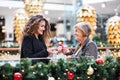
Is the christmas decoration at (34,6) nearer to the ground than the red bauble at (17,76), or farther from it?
farther from it

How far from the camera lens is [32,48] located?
3467 millimetres

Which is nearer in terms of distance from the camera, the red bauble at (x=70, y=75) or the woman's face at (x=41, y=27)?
the red bauble at (x=70, y=75)

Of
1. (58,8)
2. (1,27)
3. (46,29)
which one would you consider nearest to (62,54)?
(46,29)

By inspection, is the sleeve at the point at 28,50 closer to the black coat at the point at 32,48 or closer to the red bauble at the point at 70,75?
the black coat at the point at 32,48

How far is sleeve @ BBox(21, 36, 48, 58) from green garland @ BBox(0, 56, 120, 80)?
0.37 meters

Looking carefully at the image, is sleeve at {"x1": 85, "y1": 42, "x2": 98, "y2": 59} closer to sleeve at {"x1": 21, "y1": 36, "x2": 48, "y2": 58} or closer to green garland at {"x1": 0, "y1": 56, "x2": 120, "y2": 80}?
green garland at {"x1": 0, "y1": 56, "x2": 120, "y2": 80}

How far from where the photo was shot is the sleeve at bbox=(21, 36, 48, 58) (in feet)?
11.1

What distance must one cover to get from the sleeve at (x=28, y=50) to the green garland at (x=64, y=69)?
0.37m

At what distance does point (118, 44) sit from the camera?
8.77m

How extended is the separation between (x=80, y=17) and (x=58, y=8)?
11711mm

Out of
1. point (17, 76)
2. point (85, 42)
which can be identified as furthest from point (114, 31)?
point (17, 76)

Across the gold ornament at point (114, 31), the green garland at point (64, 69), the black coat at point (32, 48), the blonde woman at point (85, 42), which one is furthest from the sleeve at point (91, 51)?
the gold ornament at point (114, 31)

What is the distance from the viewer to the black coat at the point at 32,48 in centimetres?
340

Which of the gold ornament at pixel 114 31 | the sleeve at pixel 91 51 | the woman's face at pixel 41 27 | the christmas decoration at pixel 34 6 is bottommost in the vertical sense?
the gold ornament at pixel 114 31
